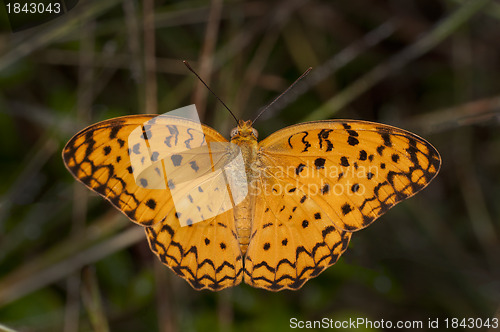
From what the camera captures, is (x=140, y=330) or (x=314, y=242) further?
(x=140, y=330)

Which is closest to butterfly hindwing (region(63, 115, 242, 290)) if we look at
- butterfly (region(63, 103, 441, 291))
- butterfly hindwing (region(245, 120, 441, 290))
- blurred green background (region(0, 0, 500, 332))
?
butterfly (region(63, 103, 441, 291))

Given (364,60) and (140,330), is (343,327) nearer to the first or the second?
(140,330)

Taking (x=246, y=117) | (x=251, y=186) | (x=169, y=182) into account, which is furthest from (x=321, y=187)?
(x=246, y=117)

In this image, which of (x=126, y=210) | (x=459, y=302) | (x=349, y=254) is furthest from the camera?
(x=459, y=302)

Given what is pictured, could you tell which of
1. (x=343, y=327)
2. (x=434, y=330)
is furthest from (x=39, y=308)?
(x=434, y=330)

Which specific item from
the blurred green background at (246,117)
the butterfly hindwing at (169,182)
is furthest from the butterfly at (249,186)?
the blurred green background at (246,117)

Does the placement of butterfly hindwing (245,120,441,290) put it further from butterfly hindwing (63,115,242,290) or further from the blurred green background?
the blurred green background

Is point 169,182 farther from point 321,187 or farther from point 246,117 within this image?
point 246,117
